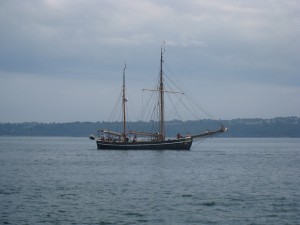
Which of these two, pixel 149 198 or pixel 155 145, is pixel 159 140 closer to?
pixel 155 145

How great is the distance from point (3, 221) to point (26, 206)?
→ 5160 mm

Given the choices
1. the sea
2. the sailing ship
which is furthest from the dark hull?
the sea

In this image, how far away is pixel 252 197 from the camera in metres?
42.0

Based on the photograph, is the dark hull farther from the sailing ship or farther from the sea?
the sea

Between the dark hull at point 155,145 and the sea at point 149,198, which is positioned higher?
the dark hull at point 155,145

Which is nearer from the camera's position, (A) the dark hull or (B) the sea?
(B) the sea

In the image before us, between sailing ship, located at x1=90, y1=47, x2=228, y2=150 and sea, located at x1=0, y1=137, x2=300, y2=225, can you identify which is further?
sailing ship, located at x1=90, y1=47, x2=228, y2=150

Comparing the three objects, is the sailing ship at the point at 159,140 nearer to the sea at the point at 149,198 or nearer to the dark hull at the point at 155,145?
the dark hull at the point at 155,145

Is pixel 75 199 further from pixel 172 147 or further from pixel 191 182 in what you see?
pixel 172 147

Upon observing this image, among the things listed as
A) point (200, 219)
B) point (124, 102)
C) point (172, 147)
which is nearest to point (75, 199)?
point (200, 219)

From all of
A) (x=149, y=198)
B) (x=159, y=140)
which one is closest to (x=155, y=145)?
(x=159, y=140)

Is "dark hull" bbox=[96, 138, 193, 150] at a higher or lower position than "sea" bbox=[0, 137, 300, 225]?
higher

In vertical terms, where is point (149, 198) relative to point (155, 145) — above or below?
below

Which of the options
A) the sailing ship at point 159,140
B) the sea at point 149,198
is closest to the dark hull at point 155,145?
the sailing ship at point 159,140
